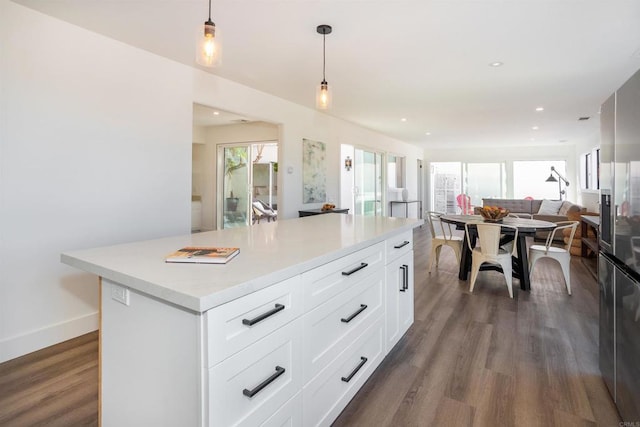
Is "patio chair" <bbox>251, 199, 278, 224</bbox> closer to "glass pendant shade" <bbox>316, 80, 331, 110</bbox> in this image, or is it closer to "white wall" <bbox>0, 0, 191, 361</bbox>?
"white wall" <bbox>0, 0, 191, 361</bbox>

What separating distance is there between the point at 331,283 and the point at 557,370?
1.73 m

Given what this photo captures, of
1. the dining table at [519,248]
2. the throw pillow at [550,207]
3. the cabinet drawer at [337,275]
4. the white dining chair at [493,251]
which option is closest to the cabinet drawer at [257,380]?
the cabinet drawer at [337,275]

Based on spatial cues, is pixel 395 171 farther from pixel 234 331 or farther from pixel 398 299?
pixel 234 331

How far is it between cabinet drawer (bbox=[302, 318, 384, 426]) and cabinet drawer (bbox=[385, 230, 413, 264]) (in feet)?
1.40

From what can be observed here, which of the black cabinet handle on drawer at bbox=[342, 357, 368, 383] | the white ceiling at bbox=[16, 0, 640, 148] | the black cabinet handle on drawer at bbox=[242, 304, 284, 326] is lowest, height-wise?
the black cabinet handle on drawer at bbox=[342, 357, 368, 383]

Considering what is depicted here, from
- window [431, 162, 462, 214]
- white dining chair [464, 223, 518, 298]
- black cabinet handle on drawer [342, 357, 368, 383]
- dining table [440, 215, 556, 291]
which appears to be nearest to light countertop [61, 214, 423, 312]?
black cabinet handle on drawer [342, 357, 368, 383]

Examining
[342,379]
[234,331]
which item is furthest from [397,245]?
[234,331]

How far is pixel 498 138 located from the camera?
8734mm

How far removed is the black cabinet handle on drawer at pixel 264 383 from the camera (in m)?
1.11

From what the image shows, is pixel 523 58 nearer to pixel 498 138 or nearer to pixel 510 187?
pixel 498 138

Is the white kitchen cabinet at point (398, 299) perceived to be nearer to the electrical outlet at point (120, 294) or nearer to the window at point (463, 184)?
the electrical outlet at point (120, 294)

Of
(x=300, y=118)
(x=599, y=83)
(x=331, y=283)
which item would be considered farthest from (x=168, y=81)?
(x=599, y=83)

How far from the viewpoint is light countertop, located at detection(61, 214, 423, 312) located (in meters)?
1.02

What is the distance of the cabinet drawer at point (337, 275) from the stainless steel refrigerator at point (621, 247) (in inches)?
45.8
